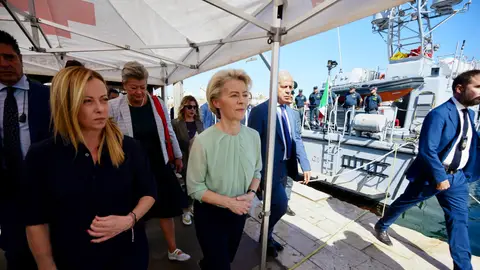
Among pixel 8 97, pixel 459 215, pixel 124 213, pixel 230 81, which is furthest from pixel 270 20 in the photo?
pixel 459 215

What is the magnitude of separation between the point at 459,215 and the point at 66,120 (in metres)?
3.56

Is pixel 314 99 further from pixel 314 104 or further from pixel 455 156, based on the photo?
pixel 455 156

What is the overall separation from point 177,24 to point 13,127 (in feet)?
7.61

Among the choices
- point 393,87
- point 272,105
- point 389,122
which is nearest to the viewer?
point 272,105

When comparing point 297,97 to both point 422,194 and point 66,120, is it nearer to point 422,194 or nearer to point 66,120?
point 422,194

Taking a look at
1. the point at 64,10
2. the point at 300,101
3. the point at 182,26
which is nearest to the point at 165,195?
the point at 182,26

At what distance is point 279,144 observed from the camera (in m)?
2.34

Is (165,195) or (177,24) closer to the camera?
(165,195)

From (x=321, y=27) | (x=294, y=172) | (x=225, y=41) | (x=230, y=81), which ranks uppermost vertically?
(x=225, y=41)

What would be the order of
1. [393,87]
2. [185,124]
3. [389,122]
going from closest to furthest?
1. [185,124]
2. [389,122]
3. [393,87]

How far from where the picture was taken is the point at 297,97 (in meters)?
12.4

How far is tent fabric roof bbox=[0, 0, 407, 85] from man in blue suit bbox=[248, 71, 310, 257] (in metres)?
0.57

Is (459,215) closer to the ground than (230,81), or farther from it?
closer to the ground

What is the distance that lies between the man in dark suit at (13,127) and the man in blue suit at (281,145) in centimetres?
180
